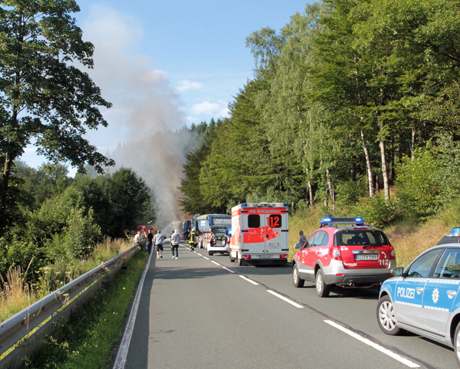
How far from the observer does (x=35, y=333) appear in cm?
657

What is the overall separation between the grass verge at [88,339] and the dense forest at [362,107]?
1415cm

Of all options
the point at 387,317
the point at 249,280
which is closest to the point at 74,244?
the point at 249,280

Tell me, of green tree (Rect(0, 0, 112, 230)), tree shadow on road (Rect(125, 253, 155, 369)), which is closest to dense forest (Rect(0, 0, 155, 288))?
green tree (Rect(0, 0, 112, 230))

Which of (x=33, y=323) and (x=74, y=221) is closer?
(x=33, y=323)

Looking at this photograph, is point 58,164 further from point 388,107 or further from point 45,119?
point 388,107

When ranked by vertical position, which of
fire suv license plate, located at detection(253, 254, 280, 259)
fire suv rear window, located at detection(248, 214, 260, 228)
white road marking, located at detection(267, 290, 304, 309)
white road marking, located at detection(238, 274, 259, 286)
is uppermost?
fire suv rear window, located at detection(248, 214, 260, 228)

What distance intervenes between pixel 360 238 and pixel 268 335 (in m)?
5.08

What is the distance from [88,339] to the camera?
A: 8.01m

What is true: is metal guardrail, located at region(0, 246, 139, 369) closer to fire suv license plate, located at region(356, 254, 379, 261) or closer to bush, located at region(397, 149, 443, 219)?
fire suv license plate, located at region(356, 254, 379, 261)

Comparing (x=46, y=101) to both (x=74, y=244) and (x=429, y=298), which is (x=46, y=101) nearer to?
(x=74, y=244)

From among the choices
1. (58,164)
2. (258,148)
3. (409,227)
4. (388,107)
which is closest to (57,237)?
(58,164)

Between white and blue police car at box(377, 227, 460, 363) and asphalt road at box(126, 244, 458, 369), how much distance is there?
0.30m

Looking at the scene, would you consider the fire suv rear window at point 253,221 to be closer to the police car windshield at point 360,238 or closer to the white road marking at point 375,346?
the police car windshield at point 360,238

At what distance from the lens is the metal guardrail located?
5.58 m
